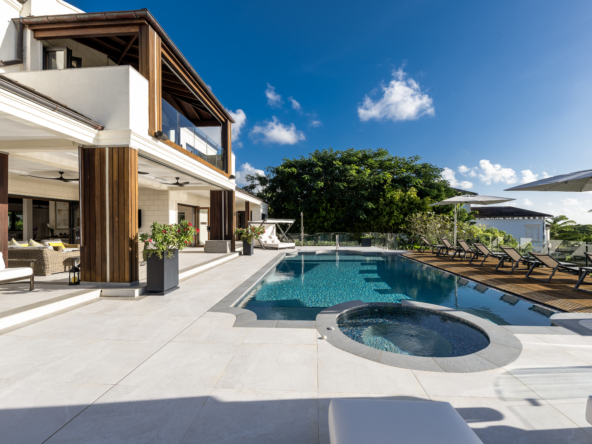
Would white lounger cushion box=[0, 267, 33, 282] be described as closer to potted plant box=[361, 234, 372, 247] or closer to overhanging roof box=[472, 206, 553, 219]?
potted plant box=[361, 234, 372, 247]

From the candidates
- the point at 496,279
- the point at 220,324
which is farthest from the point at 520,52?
the point at 220,324

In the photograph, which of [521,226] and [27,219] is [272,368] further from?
[521,226]

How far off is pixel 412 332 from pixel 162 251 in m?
4.76

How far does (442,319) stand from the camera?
4574 millimetres

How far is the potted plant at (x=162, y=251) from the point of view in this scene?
539 centimetres

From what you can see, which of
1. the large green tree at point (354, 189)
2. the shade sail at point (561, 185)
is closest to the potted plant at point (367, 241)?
the large green tree at point (354, 189)

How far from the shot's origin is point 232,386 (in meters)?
2.40

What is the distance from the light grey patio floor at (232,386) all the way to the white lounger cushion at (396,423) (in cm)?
48

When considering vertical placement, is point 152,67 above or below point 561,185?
above

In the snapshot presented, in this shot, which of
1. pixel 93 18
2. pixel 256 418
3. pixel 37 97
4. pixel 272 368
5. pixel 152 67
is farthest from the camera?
pixel 152 67

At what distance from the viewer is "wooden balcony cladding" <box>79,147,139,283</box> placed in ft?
18.2

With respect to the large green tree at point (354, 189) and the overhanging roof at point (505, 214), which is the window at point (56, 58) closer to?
the large green tree at point (354, 189)

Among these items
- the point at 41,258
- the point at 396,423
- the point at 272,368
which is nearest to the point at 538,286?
the point at 272,368

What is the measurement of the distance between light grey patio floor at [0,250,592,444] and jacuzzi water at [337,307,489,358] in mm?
715
